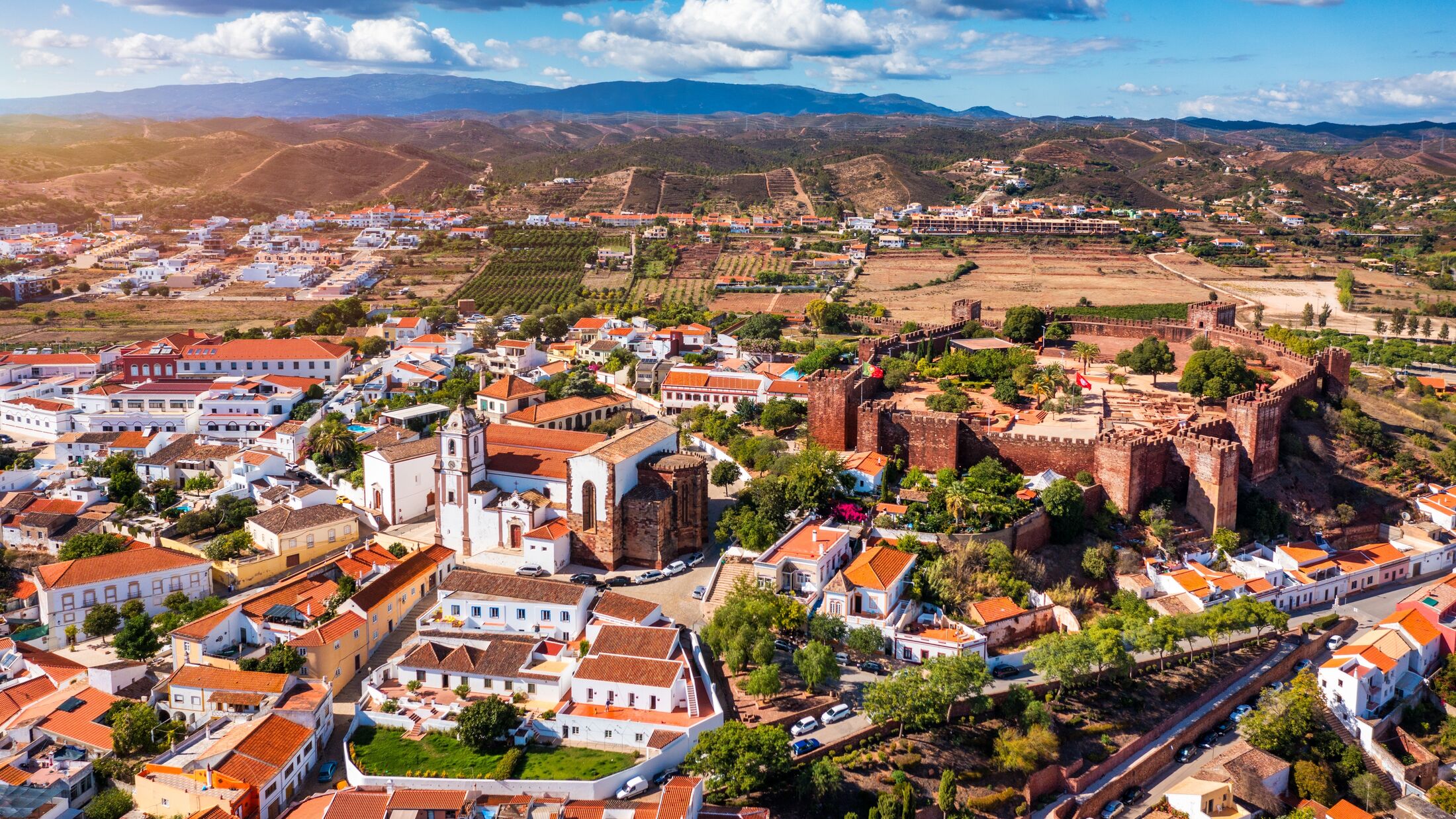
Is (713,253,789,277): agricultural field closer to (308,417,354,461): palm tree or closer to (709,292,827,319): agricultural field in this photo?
(709,292,827,319): agricultural field

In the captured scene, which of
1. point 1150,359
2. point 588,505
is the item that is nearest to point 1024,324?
point 1150,359

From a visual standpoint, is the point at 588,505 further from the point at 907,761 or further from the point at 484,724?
the point at 907,761

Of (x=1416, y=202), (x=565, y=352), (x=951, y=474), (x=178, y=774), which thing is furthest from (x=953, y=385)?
(x=1416, y=202)

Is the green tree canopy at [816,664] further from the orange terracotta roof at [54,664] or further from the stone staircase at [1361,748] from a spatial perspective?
the orange terracotta roof at [54,664]

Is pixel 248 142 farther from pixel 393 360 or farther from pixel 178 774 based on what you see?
pixel 178 774

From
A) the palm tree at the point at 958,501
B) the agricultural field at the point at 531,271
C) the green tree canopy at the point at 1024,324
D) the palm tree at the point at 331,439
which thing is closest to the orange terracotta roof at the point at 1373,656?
the palm tree at the point at 958,501

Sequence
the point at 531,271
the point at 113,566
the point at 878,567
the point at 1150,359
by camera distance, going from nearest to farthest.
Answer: the point at 878,567
the point at 113,566
the point at 1150,359
the point at 531,271
